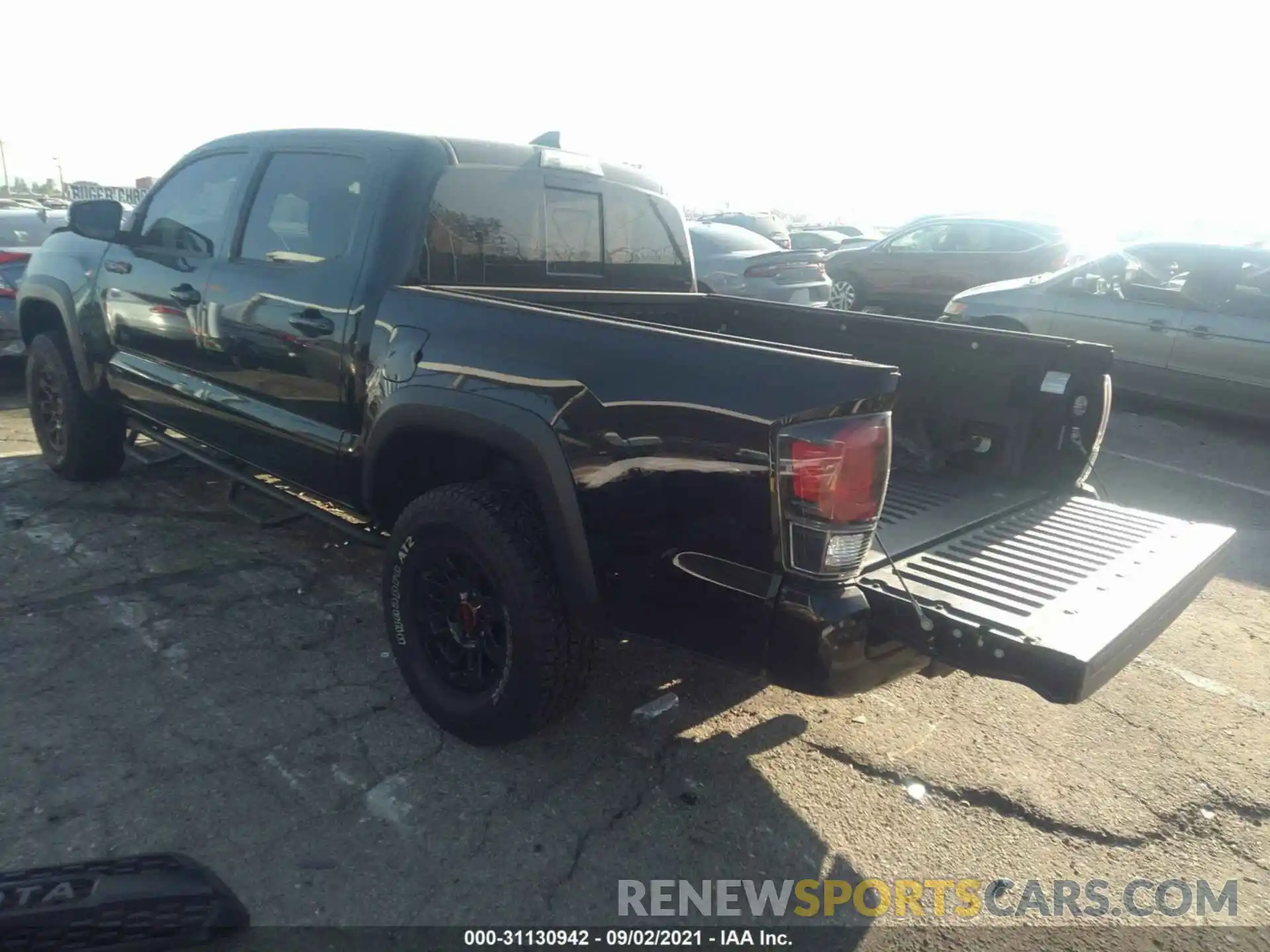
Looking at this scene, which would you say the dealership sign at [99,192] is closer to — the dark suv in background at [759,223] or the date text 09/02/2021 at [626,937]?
the dark suv in background at [759,223]

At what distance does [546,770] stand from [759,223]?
1906 centimetres

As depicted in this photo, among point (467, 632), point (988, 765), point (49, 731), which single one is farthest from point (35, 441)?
point (988, 765)

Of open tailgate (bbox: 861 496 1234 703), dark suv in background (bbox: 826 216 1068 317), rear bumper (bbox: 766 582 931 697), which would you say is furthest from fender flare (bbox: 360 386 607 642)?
dark suv in background (bbox: 826 216 1068 317)

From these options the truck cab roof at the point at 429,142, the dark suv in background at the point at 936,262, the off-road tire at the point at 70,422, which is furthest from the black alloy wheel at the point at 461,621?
the dark suv in background at the point at 936,262

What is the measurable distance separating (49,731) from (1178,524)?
392 centimetres

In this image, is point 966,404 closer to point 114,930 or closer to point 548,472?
point 548,472

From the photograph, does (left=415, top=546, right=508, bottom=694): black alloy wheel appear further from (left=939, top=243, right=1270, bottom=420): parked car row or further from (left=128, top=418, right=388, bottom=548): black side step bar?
(left=939, top=243, right=1270, bottom=420): parked car row

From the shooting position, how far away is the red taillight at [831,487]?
7.52 feet

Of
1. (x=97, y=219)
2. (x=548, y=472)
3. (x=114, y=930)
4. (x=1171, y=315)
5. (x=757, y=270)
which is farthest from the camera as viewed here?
(x=757, y=270)

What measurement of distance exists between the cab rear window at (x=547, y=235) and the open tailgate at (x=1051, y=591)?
198 cm

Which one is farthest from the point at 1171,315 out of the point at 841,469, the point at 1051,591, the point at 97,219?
the point at 97,219

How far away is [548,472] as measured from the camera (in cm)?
269

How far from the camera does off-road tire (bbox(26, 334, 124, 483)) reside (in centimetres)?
509

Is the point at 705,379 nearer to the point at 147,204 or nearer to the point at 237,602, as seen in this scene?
the point at 237,602
